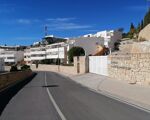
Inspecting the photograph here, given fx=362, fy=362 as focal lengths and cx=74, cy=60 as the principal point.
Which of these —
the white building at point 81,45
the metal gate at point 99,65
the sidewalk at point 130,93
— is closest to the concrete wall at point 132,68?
the sidewalk at point 130,93

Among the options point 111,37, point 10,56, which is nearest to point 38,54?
point 10,56

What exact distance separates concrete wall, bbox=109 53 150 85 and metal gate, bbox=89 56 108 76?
574cm

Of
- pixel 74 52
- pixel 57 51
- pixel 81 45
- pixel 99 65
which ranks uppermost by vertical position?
pixel 81 45

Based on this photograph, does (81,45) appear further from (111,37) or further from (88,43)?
(111,37)

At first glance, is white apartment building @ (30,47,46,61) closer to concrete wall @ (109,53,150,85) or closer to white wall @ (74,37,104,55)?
white wall @ (74,37,104,55)

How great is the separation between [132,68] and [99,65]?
19.8m

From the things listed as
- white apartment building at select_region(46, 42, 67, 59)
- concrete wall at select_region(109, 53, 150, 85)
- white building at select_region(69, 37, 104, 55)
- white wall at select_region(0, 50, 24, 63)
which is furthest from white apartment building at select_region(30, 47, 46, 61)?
concrete wall at select_region(109, 53, 150, 85)

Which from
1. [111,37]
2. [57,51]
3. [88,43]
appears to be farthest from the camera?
[57,51]

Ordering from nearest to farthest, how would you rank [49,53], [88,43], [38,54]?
[88,43]
[49,53]
[38,54]

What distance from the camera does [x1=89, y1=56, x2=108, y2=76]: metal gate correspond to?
155ft

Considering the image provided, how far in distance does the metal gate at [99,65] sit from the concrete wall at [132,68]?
5735mm

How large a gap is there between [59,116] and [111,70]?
29322 mm

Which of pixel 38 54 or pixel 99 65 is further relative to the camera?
pixel 38 54

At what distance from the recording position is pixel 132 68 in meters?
32.4
